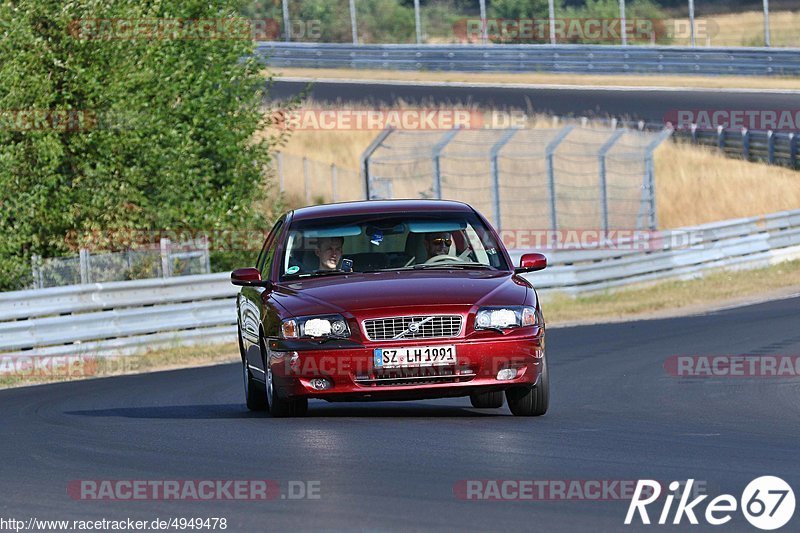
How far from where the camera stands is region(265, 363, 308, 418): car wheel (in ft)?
34.9

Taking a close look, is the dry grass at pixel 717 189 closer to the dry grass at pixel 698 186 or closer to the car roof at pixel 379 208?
the dry grass at pixel 698 186

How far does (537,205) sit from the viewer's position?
115 ft

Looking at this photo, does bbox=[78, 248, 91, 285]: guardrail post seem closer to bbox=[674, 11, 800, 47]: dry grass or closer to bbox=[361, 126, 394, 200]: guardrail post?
bbox=[361, 126, 394, 200]: guardrail post

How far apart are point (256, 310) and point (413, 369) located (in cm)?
181

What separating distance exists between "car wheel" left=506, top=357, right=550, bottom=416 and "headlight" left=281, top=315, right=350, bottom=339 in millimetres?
1319

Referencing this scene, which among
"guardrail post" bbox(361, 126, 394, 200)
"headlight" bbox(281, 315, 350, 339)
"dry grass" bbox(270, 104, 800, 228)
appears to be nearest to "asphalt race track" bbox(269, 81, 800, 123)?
"dry grass" bbox(270, 104, 800, 228)

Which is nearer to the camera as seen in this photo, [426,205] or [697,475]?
[697,475]

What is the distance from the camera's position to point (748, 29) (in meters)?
64.5

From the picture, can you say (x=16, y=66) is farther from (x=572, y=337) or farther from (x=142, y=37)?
(x=572, y=337)

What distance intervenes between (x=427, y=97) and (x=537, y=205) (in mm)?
13229

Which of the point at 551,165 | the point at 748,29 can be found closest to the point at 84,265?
the point at 551,165

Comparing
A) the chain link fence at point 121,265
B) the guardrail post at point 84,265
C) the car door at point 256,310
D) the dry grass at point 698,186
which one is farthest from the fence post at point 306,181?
the car door at point 256,310

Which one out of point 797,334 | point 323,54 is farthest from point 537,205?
point 323,54

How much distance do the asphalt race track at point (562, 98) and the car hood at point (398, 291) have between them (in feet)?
106
